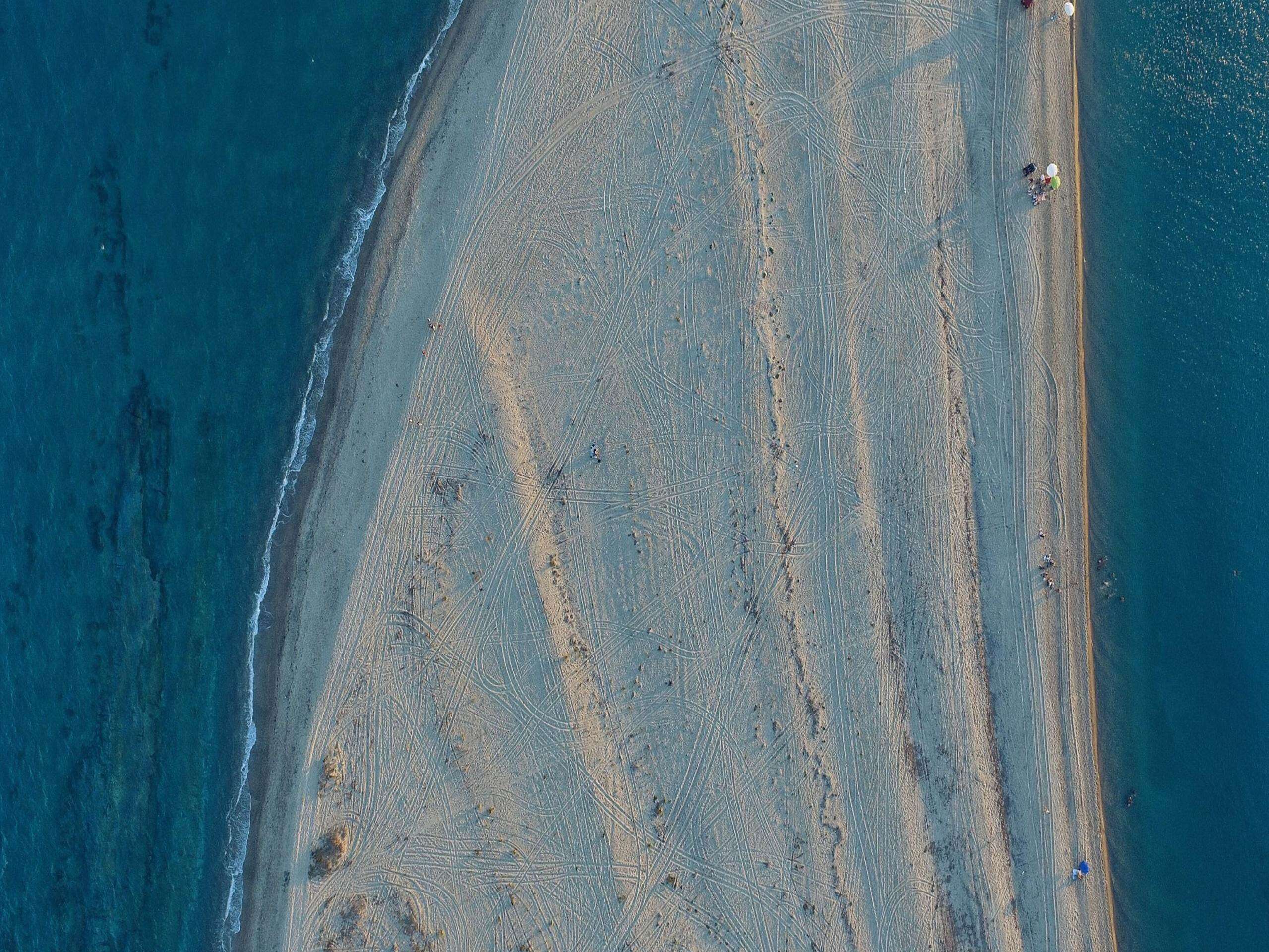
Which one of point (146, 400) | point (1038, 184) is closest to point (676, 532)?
point (1038, 184)

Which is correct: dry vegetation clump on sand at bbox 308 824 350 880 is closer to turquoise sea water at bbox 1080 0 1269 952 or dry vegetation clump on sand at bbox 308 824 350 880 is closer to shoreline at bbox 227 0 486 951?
shoreline at bbox 227 0 486 951

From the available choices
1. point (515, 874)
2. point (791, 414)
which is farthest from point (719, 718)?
point (791, 414)

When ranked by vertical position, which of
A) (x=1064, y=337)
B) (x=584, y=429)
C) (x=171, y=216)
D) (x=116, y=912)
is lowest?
(x=116, y=912)

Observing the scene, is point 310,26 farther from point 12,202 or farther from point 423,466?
point 423,466

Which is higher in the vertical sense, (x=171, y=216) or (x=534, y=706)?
(x=171, y=216)

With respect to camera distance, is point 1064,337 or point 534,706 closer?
point 534,706

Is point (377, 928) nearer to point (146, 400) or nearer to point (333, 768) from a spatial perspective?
point (333, 768)
